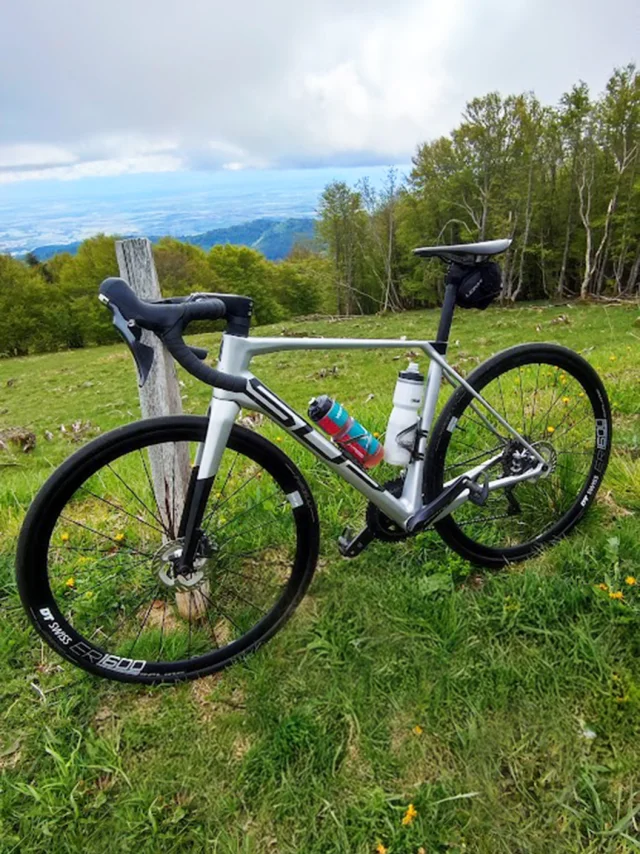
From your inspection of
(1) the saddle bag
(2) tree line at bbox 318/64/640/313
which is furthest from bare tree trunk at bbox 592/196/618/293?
(1) the saddle bag

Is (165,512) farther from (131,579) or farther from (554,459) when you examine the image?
(554,459)

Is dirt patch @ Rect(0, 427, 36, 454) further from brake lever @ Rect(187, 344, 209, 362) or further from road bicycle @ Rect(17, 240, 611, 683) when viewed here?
brake lever @ Rect(187, 344, 209, 362)

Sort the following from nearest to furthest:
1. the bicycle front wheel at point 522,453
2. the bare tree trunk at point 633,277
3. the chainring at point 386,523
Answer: the chainring at point 386,523 → the bicycle front wheel at point 522,453 → the bare tree trunk at point 633,277

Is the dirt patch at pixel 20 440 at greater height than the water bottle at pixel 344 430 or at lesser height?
lesser

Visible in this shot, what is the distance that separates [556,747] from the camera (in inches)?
76.1

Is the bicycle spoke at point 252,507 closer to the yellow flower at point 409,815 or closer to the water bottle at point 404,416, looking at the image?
the water bottle at point 404,416

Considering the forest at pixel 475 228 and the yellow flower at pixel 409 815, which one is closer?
the yellow flower at pixel 409 815

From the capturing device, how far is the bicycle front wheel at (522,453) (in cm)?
267

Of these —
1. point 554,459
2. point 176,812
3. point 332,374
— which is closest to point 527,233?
point 332,374

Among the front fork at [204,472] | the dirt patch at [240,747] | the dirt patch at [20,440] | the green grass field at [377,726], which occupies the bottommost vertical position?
the dirt patch at [20,440]

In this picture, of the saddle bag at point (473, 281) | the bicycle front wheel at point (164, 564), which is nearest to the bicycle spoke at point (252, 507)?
the bicycle front wheel at point (164, 564)

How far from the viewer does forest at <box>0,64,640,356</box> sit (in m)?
32.5

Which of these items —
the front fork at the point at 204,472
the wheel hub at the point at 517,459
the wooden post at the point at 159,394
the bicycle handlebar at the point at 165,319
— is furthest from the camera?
the wheel hub at the point at 517,459

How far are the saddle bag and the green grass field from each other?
1.38 metres
